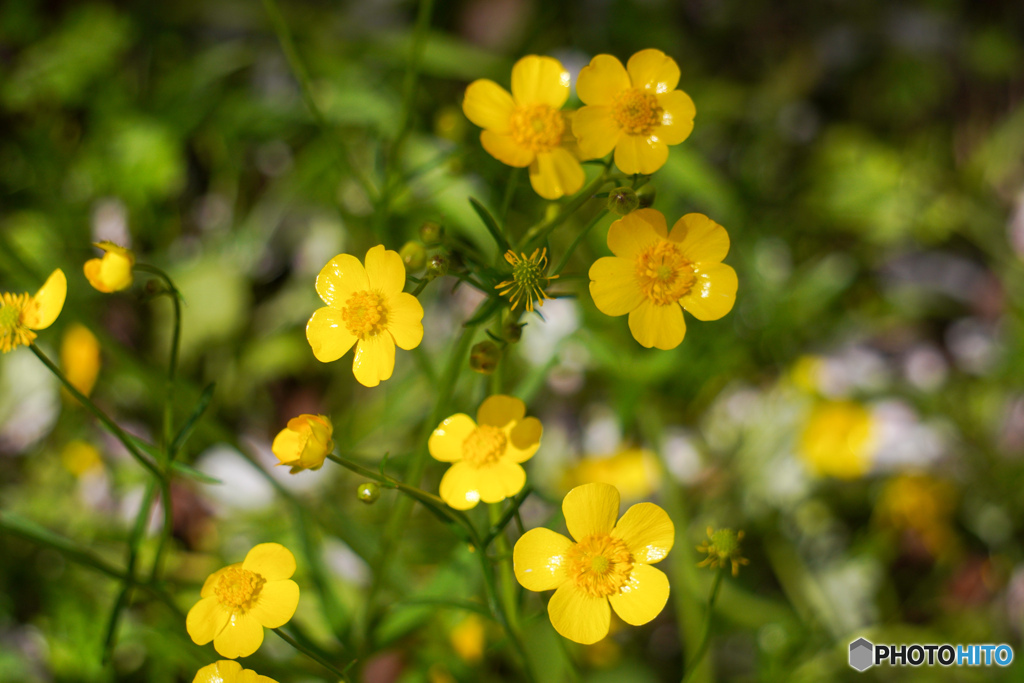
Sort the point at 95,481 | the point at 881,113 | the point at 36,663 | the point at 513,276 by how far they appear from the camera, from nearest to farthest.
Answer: the point at 513,276
the point at 36,663
the point at 95,481
the point at 881,113

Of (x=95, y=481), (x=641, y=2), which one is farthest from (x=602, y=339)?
(x=95, y=481)

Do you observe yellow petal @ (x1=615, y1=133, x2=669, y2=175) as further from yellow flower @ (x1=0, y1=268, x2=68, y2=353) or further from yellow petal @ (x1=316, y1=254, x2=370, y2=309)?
yellow flower @ (x1=0, y1=268, x2=68, y2=353)

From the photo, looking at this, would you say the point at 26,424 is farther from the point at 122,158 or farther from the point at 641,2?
the point at 641,2

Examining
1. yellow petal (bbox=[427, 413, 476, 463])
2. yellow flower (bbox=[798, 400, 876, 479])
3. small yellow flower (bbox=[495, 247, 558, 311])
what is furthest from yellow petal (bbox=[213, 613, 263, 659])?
yellow flower (bbox=[798, 400, 876, 479])

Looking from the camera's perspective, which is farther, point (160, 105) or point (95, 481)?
point (160, 105)

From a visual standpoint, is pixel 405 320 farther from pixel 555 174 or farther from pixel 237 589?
Answer: pixel 237 589

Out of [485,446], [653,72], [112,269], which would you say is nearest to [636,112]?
[653,72]

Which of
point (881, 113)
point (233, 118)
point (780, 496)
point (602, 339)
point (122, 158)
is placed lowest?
point (780, 496)
